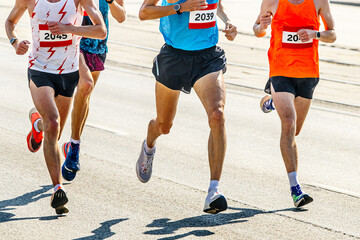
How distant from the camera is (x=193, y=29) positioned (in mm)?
6973

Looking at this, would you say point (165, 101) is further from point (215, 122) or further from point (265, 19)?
point (265, 19)

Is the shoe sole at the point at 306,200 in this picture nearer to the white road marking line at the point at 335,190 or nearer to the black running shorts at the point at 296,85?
the white road marking line at the point at 335,190

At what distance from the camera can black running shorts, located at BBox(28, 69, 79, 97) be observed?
683 centimetres

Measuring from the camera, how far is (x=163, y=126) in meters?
7.39

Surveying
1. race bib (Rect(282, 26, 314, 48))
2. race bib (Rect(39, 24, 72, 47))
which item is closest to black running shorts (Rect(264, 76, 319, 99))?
race bib (Rect(282, 26, 314, 48))

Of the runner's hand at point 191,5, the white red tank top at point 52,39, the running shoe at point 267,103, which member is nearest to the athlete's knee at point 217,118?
the runner's hand at point 191,5

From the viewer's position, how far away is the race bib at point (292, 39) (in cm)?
729

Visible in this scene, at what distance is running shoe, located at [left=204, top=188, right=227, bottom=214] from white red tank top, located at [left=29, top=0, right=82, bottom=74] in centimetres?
176

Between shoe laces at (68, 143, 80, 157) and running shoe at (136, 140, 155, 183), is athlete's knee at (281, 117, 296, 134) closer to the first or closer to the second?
running shoe at (136, 140, 155, 183)

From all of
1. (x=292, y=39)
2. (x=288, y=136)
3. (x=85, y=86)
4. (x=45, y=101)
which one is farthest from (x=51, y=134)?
(x=292, y=39)

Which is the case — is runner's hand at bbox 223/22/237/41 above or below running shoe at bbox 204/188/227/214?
above

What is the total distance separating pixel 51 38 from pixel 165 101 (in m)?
1.22

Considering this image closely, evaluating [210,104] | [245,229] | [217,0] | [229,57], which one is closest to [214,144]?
[210,104]

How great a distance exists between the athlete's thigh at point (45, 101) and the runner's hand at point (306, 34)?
2.35 metres
